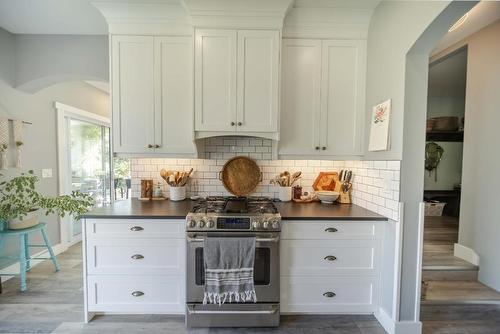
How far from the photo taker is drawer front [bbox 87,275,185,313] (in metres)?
2.03

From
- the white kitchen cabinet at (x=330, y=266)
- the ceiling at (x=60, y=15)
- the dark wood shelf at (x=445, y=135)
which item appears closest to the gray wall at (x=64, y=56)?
the ceiling at (x=60, y=15)

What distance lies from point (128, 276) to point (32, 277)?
1721mm

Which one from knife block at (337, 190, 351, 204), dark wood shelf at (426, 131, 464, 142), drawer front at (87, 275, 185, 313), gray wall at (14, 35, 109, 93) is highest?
gray wall at (14, 35, 109, 93)

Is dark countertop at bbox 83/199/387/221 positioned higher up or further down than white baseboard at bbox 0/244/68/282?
higher up

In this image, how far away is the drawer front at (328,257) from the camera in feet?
6.65

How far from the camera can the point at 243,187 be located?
264 centimetres

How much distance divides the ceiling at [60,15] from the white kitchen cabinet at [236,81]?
1.49ft

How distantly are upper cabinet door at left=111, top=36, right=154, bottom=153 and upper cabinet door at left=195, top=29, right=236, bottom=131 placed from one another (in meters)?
0.44

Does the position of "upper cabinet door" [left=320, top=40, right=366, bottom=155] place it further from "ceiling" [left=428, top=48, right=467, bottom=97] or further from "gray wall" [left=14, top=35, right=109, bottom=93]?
"gray wall" [left=14, top=35, right=109, bottom=93]

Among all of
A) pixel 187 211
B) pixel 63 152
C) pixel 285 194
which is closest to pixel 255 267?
pixel 187 211

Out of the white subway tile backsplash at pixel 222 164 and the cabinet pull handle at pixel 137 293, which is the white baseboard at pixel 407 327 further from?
the cabinet pull handle at pixel 137 293

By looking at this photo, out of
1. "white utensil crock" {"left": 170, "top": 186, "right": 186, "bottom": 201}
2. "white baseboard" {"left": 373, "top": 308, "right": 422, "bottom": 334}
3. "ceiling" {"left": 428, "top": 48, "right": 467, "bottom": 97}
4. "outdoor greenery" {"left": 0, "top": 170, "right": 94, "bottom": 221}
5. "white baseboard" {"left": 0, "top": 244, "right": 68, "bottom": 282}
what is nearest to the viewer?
"white baseboard" {"left": 373, "top": 308, "right": 422, "bottom": 334}

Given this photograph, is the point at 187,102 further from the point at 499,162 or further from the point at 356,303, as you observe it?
the point at 499,162

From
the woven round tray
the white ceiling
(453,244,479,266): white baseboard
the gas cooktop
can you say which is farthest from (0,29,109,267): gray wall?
(453,244,479,266): white baseboard
